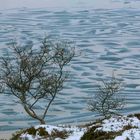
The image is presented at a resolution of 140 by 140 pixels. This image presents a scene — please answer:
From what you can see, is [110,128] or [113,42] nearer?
[110,128]

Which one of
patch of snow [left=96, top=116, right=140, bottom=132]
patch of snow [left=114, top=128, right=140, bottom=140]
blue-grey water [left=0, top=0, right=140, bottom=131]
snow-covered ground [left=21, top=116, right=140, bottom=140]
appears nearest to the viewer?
patch of snow [left=114, top=128, right=140, bottom=140]

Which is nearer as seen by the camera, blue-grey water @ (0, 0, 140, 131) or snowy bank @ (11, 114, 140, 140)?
snowy bank @ (11, 114, 140, 140)

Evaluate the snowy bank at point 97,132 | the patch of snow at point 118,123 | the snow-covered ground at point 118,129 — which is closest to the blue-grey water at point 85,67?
the snowy bank at point 97,132

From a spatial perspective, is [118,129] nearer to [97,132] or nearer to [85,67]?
[97,132]

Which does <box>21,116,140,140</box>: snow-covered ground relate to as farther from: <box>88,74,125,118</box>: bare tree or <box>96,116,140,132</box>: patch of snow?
<box>88,74,125,118</box>: bare tree

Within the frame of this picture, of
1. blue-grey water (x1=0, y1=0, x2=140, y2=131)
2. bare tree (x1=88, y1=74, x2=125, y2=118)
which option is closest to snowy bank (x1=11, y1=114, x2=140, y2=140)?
bare tree (x1=88, y1=74, x2=125, y2=118)

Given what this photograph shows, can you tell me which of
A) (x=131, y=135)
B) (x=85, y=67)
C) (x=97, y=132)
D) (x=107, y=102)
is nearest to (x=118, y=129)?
(x=97, y=132)

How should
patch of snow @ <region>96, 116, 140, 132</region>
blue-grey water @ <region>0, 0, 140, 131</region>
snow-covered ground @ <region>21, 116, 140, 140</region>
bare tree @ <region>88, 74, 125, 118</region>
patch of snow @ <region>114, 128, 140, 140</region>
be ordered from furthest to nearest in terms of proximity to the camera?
blue-grey water @ <region>0, 0, 140, 131</region> < bare tree @ <region>88, 74, 125, 118</region> < patch of snow @ <region>96, 116, 140, 132</region> < snow-covered ground @ <region>21, 116, 140, 140</region> < patch of snow @ <region>114, 128, 140, 140</region>

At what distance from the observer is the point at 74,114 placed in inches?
4213

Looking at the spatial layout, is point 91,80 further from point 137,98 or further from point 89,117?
point 89,117

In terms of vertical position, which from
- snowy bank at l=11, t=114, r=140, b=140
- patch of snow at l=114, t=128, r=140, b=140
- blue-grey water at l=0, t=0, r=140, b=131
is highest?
patch of snow at l=114, t=128, r=140, b=140

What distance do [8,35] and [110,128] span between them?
17213cm

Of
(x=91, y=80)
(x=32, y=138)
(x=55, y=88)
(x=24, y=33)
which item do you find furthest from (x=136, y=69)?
(x=32, y=138)

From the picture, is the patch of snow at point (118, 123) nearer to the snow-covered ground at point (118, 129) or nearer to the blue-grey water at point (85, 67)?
the snow-covered ground at point (118, 129)
